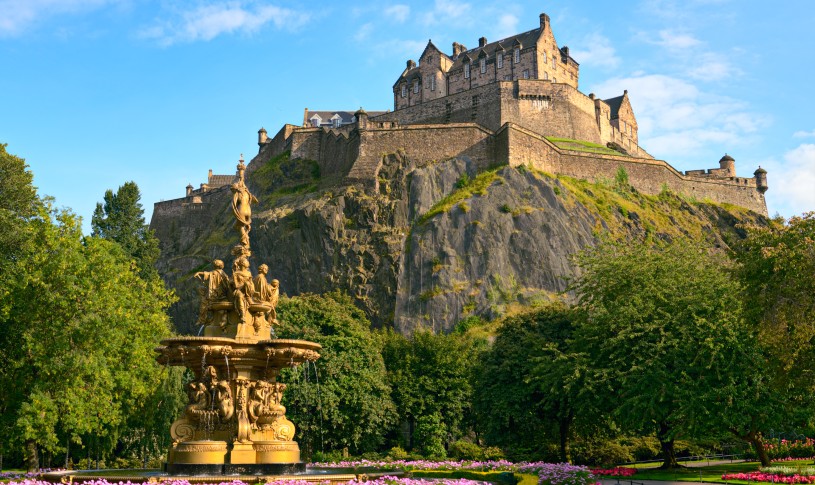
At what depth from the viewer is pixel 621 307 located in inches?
1319

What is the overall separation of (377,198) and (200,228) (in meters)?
32.0

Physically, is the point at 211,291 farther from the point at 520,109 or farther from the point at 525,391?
the point at 520,109

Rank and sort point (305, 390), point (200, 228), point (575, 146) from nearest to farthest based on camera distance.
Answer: point (305, 390)
point (575, 146)
point (200, 228)

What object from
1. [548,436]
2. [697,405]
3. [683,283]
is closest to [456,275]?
[548,436]

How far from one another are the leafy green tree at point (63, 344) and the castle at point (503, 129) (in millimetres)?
45625

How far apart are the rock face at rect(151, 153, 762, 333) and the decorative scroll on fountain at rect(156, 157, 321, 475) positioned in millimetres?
48259

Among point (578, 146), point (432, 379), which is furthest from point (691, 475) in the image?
point (578, 146)

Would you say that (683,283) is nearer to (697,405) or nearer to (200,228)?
(697,405)

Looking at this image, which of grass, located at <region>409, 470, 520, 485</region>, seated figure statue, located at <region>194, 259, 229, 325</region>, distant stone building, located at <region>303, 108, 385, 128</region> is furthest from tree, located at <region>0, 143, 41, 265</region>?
distant stone building, located at <region>303, 108, 385, 128</region>

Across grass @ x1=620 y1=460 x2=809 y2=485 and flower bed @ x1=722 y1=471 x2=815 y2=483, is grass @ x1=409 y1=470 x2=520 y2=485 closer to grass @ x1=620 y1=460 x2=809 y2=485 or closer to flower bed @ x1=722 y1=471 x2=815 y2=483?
grass @ x1=620 y1=460 x2=809 y2=485

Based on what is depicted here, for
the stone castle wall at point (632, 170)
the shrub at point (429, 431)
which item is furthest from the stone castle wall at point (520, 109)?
the shrub at point (429, 431)

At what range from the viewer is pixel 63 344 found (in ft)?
102

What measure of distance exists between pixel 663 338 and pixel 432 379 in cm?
2230

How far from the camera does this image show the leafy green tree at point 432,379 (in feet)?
164
